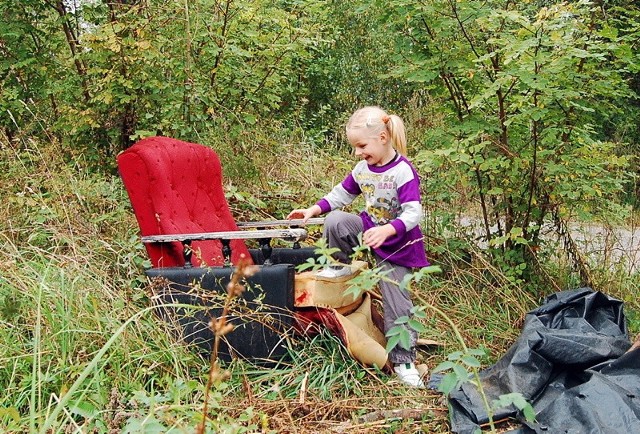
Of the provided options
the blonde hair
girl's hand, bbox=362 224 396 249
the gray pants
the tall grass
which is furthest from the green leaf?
the blonde hair

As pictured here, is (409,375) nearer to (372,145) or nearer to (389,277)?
(389,277)

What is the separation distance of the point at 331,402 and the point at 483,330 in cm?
128

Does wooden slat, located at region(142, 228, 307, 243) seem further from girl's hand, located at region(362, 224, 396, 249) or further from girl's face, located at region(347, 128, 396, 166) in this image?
girl's face, located at region(347, 128, 396, 166)

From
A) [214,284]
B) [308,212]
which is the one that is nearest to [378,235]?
[308,212]

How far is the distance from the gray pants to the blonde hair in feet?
1.43

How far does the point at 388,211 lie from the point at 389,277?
34 centimetres

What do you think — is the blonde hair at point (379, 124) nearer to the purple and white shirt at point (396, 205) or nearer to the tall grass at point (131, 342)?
the purple and white shirt at point (396, 205)

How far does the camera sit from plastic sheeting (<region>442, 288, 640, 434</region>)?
9.35 feet

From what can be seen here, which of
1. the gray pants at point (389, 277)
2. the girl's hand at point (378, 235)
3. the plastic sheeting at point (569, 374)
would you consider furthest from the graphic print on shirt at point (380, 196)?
the plastic sheeting at point (569, 374)

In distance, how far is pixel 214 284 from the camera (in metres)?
3.31

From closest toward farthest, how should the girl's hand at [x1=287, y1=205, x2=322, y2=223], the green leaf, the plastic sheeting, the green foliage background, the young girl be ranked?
1. the green leaf
2. the plastic sheeting
3. the green foliage background
4. the young girl
5. the girl's hand at [x1=287, y1=205, x2=322, y2=223]

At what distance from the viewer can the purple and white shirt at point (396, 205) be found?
3.39m

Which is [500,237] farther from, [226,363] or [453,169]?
[226,363]

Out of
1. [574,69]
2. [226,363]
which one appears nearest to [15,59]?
[226,363]
